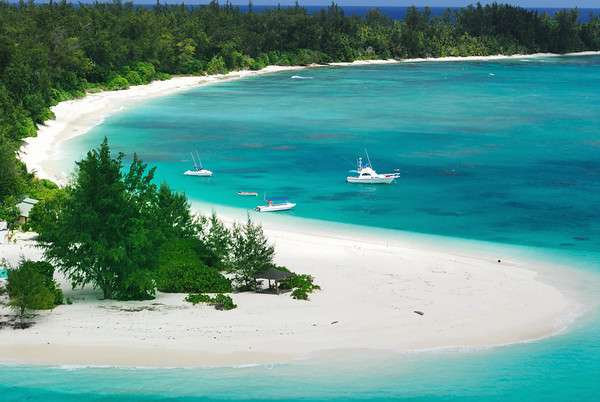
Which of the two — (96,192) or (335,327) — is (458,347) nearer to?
(335,327)

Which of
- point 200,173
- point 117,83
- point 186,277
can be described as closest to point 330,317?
point 186,277

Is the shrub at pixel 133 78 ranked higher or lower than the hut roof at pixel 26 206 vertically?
higher

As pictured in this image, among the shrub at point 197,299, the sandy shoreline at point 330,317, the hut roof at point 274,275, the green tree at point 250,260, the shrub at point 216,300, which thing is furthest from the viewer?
the green tree at point 250,260

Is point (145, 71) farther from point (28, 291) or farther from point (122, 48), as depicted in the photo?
point (28, 291)

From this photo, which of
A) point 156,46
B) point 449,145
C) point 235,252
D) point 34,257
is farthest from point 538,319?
point 156,46

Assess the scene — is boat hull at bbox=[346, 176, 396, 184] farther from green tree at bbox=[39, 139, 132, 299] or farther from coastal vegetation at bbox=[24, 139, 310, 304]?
green tree at bbox=[39, 139, 132, 299]

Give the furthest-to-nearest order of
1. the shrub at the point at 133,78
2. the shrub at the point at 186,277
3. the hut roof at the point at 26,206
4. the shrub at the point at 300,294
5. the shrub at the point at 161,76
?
the shrub at the point at 161,76 < the shrub at the point at 133,78 < the hut roof at the point at 26,206 < the shrub at the point at 186,277 < the shrub at the point at 300,294

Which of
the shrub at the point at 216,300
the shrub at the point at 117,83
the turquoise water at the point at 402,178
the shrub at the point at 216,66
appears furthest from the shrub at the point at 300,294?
the shrub at the point at 216,66

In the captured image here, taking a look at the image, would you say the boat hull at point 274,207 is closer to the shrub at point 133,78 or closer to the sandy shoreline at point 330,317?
the sandy shoreline at point 330,317
